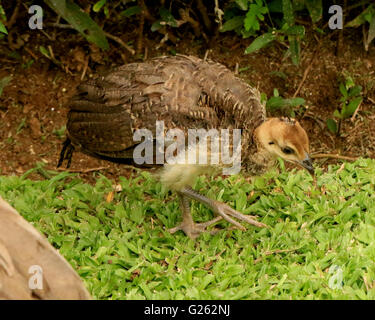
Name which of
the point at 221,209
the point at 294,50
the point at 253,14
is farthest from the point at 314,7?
the point at 221,209

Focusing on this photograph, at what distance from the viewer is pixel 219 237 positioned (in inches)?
170

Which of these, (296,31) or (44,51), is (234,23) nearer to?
(296,31)

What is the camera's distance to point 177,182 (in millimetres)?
4195

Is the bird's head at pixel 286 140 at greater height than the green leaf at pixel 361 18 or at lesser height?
lesser

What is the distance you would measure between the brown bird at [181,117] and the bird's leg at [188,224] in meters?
0.01

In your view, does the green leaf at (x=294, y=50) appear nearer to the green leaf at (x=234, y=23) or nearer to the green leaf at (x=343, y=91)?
the green leaf at (x=234, y=23)

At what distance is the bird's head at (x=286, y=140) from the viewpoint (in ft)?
12.7

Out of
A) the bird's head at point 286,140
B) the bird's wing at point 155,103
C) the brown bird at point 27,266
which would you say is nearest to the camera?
the brown bird at point 27,266

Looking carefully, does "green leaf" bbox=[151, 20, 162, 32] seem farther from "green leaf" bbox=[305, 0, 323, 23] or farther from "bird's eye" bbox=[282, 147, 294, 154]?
"bird's eye" bbox=[282, 147, 294, 154]

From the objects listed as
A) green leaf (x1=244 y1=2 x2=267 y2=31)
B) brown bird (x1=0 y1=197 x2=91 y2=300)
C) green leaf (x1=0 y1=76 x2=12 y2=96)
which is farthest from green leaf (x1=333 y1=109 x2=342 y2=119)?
brown bird (x1=0 y1=197 x2=91 y2=300)

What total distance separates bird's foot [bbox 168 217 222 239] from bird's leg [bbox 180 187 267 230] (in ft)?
0.49

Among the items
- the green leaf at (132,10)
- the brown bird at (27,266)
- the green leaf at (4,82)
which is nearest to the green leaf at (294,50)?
the green leaf at (132,10)

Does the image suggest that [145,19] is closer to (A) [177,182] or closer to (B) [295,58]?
(B) [295,58]

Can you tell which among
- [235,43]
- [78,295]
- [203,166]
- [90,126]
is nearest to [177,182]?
[203,166]
